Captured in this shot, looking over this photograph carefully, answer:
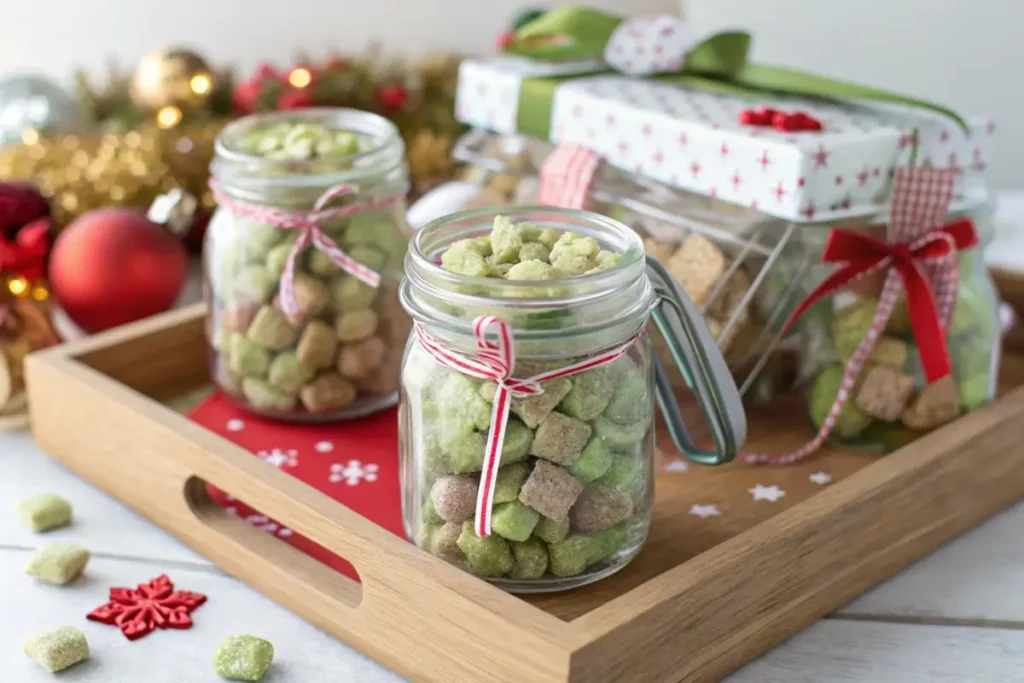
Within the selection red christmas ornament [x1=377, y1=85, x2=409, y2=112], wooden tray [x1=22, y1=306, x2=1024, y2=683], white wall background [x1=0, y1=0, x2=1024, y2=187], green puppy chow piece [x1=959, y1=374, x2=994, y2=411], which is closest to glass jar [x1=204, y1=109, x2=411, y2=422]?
wooden tray [x1=22, y1=306, x2=1024, y2=683]

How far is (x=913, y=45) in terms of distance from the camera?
1.72m

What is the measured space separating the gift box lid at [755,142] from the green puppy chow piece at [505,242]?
256mm

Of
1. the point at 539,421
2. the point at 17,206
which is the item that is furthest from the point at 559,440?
the point at 17,206

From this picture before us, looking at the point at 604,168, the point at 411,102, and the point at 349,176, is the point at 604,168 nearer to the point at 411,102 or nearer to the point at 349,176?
the point at 349,176

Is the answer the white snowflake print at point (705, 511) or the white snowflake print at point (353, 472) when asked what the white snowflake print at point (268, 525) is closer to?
the white snowflake print at point (353, 472)

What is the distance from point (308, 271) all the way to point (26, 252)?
31cm

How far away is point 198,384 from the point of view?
1.16m

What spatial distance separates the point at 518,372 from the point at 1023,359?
65 centimetres

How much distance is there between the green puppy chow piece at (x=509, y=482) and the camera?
28.5 inches

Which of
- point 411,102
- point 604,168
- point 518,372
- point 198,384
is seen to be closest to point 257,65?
point 411,102

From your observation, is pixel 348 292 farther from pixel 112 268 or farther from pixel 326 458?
pixel 112 268

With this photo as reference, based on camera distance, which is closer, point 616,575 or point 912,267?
point 616,575

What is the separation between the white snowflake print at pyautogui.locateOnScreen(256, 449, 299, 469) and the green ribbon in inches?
14.5

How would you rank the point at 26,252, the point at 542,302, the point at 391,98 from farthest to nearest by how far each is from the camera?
the point at 391,98, the point at 26,252, the point at 542,302
